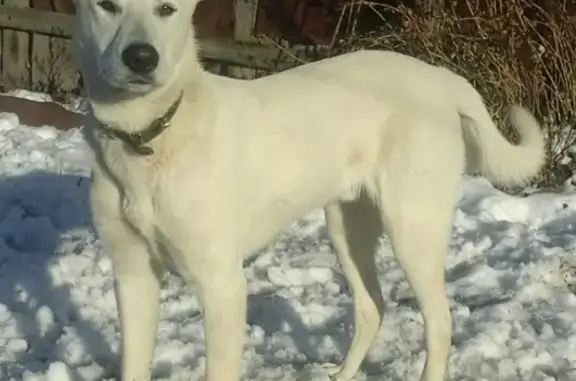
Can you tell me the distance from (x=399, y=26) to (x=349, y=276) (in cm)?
331

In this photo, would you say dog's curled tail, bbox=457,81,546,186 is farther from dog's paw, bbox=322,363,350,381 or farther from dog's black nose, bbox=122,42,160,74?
dog's black nose, bbox=122,42,160,74

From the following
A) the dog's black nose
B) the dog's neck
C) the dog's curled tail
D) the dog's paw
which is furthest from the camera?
the dog's paw

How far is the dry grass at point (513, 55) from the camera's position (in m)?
5.79

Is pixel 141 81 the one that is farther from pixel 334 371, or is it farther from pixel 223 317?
pixel 334 371

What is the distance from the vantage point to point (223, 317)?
2881mm

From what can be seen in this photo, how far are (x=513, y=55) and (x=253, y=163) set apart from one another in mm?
3212

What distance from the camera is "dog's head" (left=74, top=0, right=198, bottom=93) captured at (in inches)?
102

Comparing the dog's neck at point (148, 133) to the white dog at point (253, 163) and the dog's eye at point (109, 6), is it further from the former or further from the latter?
the dog's eye at point (109, 6)

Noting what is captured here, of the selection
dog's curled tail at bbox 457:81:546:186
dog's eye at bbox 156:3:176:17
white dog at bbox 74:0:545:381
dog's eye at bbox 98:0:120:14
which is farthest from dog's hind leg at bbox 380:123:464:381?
dog's eye at bbox 98:0:120:14

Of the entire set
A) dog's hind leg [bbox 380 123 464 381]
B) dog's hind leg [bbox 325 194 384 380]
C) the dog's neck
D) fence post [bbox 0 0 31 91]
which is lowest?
fence post [bbox 0 0 31 91]

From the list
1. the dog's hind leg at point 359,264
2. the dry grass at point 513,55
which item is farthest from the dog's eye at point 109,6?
the dry grass at point 513,55

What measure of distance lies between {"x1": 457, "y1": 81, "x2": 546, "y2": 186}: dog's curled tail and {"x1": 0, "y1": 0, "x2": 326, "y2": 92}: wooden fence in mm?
4051

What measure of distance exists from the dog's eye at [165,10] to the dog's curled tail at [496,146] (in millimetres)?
1151

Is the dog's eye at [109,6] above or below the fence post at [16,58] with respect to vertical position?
above
